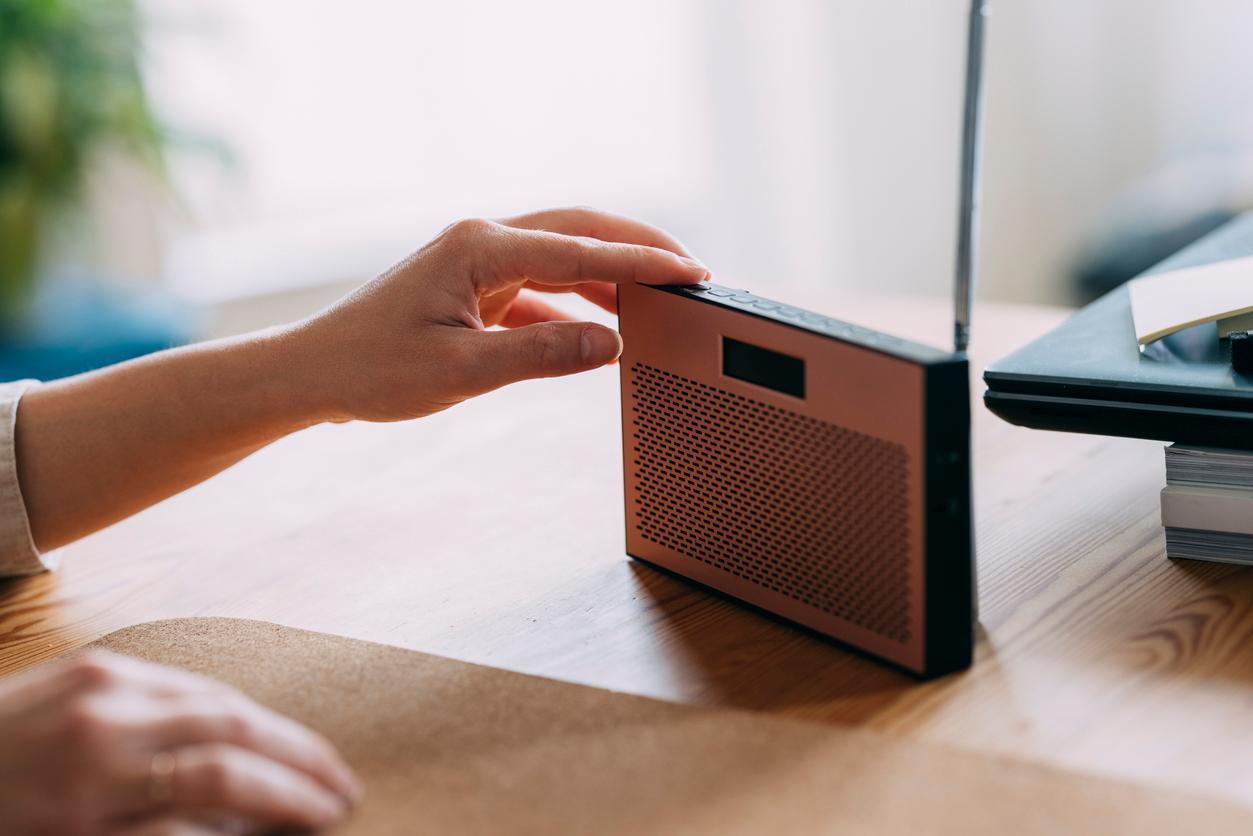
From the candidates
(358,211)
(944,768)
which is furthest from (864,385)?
(358,211)

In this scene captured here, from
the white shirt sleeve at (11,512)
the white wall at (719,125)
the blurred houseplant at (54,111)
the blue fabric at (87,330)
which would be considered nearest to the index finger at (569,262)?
the white shirt sleeve at (11,512)

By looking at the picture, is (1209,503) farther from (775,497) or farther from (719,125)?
(719,125)

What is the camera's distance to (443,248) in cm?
84

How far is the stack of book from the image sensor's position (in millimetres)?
747

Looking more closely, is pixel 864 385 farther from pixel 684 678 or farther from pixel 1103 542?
pixel 1103 542

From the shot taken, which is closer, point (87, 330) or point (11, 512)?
point (11, 512)

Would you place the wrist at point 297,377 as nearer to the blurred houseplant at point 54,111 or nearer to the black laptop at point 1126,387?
the black laptop at point 1126,387

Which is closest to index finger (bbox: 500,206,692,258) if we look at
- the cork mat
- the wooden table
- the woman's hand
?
the woman's hand

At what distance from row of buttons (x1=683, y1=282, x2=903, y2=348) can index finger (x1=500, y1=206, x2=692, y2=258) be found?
0.12 meters

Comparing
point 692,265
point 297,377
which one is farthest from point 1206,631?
point 297,377

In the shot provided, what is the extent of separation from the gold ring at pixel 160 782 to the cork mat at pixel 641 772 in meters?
0.08

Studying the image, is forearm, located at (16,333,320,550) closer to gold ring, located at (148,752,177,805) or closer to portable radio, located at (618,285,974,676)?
portable radio, located at (618,285,974,676)

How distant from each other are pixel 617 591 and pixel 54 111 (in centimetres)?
211

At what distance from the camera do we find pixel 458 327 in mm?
841
